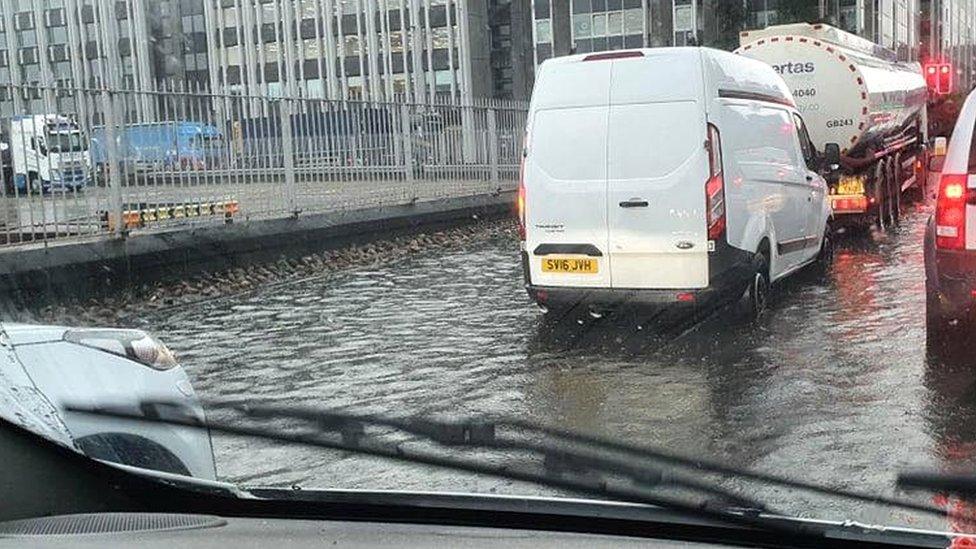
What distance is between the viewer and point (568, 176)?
748cm

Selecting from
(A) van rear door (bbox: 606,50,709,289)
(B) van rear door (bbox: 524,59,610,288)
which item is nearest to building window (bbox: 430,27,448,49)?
(B) van rear door (bbox: 524,59,610,288)

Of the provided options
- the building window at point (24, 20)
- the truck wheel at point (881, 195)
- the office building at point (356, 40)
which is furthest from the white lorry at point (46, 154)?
the truck wheel at point (881, 195)

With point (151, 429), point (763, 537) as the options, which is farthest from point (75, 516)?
point (763, 537)

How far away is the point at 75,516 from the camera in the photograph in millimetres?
2139

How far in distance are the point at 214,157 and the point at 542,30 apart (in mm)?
6303

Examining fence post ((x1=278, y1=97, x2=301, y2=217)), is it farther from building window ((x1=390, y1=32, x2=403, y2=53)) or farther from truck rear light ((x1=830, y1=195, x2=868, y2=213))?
truck rear light ((x1=830, y1=195, x2=868, y2=213))

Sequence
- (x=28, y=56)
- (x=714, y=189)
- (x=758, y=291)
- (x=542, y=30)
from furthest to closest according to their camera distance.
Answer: (x=758, y=291) → (x=28, y=56) → (x=714, y=189) → (x=542, y=30)

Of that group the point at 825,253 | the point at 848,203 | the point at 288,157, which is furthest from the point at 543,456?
the point at 848,203

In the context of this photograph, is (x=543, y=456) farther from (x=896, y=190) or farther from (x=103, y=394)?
(x=896, y=190)

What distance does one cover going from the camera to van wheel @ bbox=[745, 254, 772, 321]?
7.71 meters

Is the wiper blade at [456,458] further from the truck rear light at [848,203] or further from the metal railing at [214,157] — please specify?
the truck rear light at [848,203]

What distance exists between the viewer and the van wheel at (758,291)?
7707 mm

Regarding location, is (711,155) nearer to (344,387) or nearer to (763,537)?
(344,387)

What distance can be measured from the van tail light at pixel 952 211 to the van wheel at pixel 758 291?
1.82 metres
